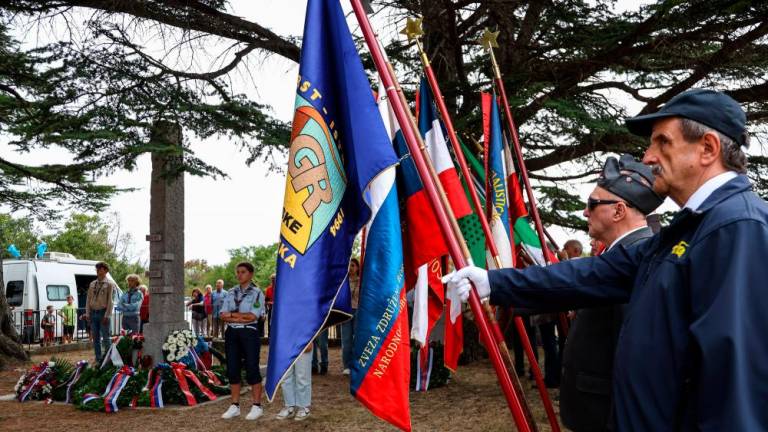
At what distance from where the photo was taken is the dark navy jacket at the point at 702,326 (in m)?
1.54

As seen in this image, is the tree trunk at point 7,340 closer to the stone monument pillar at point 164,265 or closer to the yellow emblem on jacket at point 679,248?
the stone monument pillar at point 164,265

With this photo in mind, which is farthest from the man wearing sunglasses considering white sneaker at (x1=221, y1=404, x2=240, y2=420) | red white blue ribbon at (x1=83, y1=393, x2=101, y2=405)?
red white blue ribbon at (x1=83, y1=393, x2=101, y2=405)

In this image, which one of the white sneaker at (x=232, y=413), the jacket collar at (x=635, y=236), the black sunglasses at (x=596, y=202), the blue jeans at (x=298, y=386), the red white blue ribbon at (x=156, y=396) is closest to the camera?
the jacket collar at (x=635, y=236)

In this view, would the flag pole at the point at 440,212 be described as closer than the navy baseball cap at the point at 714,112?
No

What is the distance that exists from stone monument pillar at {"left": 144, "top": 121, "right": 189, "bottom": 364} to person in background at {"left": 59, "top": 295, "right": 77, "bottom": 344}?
1133cm

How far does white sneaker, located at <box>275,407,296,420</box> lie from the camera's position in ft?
25.9

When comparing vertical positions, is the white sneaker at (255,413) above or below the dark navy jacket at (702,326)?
below

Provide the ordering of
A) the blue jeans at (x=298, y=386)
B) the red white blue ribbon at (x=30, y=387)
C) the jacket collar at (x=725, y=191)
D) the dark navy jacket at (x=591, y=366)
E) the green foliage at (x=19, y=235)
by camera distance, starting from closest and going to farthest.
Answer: the jacket collar at (x=725, y=191) < the dark navy jacket at (x=591, y=366) < the blue jeans at (x=298, y=386) < the red white blue ribbon at (x=30, y=387) < the green foliage at (x=19, y=235)

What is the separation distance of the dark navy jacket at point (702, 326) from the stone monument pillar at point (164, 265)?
10.2 m

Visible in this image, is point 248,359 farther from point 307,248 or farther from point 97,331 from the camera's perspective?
point 97,331

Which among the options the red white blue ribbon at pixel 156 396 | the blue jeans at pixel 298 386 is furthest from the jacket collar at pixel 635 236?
the red white blue ribbon at pixel 156 396

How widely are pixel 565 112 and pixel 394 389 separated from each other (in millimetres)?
6366

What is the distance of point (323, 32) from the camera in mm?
3383

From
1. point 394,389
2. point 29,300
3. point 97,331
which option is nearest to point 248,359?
point 394,389
